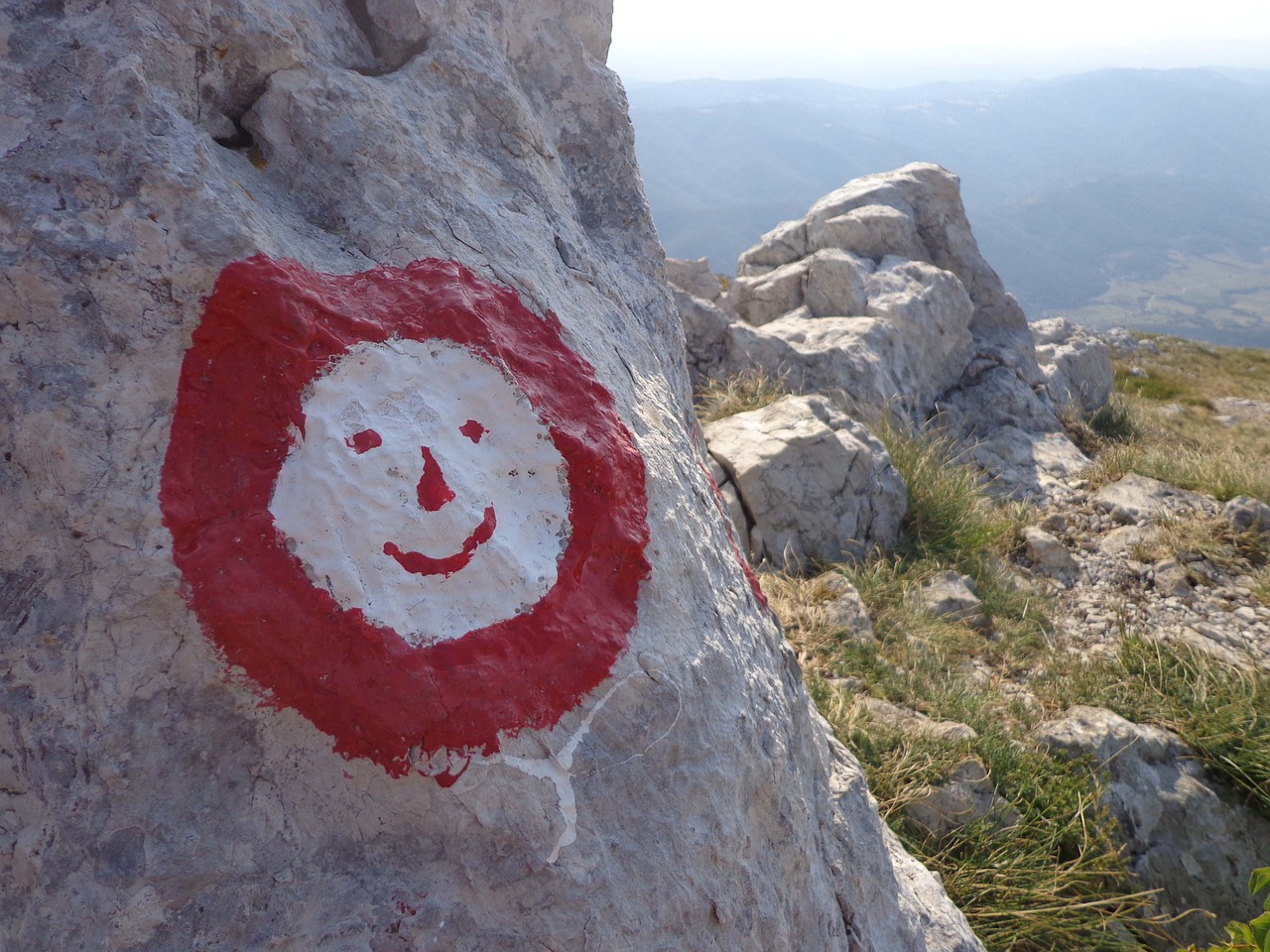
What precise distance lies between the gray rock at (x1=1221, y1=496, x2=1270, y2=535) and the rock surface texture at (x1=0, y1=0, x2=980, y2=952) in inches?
207

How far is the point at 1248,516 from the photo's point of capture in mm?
6125

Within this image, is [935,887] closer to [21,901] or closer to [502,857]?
[502,857]

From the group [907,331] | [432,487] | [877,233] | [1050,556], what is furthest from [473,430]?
[877,233]

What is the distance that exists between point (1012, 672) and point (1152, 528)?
2.22 m

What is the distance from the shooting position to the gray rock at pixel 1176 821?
3.74 meters

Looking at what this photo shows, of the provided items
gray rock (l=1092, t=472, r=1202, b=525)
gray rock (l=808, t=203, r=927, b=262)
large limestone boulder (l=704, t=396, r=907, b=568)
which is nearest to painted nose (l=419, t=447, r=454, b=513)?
large limestone boulder (l=704, t=396, r=907, b=568)

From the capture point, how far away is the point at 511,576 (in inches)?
76.9

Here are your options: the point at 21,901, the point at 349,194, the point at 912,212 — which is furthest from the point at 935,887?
the point at 912,212

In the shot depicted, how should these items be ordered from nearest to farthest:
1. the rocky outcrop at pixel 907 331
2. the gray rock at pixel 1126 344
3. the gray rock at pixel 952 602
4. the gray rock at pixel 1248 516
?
the gray rock at pixel 952 602 → the gray rock at pixel 1248 516 → the rocky outcrop at pixel 907 331 → the gray rock at pixel 1126 344

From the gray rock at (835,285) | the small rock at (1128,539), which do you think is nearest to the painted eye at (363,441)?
the small rock at (1128,539)

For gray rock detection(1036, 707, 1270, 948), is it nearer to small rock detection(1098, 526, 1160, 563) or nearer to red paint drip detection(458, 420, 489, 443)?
small rock detection(1098, 526, 1160, 563)

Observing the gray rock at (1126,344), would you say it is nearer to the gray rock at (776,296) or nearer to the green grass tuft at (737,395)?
the gray rock at (776,296)

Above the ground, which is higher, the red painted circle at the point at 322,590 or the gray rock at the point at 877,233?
the red painted circle at the point at 322,590

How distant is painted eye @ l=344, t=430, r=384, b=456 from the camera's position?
190cm
